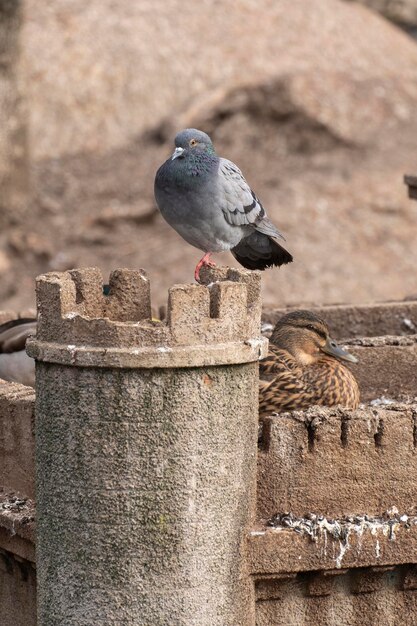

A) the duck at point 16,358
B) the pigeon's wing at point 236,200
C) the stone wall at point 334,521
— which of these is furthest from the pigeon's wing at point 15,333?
the stone wall at point 334,521

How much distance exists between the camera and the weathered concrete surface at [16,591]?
6391 mm

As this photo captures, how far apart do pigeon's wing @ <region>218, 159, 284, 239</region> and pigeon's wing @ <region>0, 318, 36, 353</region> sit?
A: 71.8 inches

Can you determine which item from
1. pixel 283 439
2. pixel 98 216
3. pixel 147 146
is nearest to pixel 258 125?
pixel 147 146

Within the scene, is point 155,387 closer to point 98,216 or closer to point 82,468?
point 82,468

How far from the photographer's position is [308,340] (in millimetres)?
7465

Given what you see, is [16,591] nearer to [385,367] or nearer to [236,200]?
[236,200]

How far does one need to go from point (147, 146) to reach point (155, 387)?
44.8 ft

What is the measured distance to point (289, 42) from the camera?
19.8 metres

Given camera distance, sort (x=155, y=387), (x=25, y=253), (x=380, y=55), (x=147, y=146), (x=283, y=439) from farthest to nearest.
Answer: (x=380, y=55), (x=147, y=146), (x=25, y=253), (x=283, y=439), (x=155, y=387)

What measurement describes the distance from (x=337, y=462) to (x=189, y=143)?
7.09ft

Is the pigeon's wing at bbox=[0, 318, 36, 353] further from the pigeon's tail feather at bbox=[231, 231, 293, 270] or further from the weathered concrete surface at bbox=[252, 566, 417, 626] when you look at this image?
the weathered concrete surface at bbox=[252, 566, 417, 626]

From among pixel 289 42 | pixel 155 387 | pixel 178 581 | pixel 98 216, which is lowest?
pixel 178 581

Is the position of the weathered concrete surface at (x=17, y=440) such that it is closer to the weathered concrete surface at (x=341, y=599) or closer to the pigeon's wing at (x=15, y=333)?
the weathered concrete surface at (x=341, y=599)

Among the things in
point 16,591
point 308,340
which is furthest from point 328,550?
point 308,340
